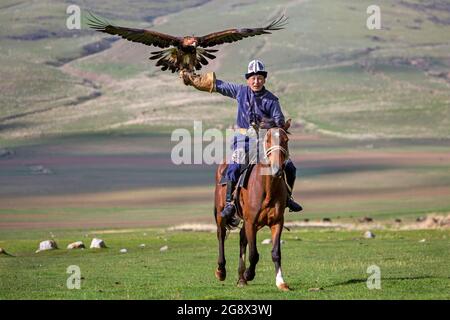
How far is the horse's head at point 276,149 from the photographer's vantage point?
56.6ft

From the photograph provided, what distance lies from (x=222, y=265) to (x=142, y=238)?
20.9 meters

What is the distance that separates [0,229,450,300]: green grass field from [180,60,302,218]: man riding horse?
5.03 ft

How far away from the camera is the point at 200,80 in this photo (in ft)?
60.5

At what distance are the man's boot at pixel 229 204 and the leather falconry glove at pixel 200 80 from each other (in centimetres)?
142

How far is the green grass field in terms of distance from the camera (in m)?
17.2

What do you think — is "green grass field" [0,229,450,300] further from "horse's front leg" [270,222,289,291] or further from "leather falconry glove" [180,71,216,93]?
"leather falconry glove" [180,71,216,93]

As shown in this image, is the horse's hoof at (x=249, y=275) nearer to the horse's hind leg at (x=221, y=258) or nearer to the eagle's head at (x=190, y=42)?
the horse's hind leg at (x=221, y=258)

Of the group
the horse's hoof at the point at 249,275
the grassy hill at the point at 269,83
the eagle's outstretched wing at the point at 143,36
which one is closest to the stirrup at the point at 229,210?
the horse's hoof at the point at 249,275

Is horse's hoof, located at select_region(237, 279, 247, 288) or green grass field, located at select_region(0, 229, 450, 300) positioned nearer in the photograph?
green grass field, located at select_region(0, 229, 450, 300)

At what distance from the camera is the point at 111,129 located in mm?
116812

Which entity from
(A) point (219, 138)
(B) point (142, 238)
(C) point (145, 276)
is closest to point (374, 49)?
(A) point (219, 138)

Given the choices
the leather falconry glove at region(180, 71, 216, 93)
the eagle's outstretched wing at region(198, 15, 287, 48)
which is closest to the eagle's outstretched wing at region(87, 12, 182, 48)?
the eagle's outstretched wing at region(198, 15, 287, 48)

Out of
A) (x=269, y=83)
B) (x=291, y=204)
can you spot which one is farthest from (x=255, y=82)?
(x=269, y=83)

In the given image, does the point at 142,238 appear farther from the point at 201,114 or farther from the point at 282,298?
the point at 201,114
